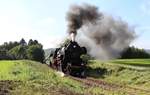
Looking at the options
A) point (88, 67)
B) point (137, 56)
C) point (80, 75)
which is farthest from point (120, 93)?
point (137, 56)

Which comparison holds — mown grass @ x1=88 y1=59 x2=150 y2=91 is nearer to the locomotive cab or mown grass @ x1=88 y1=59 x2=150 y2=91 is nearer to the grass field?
the grass field

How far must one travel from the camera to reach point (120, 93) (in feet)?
79.0

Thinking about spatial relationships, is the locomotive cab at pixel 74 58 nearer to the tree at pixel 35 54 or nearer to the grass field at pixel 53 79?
the grass field at pixel 53 79

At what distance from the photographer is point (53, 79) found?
26.5m

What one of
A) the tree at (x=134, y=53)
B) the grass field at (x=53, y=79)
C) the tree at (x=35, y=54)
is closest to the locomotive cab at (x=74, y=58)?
the grass field at (x=53, y=79)

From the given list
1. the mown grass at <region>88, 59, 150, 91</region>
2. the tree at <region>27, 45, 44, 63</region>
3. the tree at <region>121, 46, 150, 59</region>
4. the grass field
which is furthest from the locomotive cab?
the tree at <region>27, 45, 44, 63</region>

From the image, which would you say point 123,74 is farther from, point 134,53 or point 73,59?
point 134,53

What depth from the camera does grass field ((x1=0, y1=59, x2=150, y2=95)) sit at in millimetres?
20047

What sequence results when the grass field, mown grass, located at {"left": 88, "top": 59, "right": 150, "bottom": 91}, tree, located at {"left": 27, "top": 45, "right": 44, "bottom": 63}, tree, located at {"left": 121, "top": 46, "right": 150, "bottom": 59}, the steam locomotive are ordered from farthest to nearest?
tree, located at {"left": 27, "top": 45, "right": 44, "bottom": 63} < tree, located at {"left": 121, "top": 46, "right": 150, "bottom": 59} < the steam locomotive < mown grass, located at {"left": 88, "top": 59, "right": 150, "bottom": 91} < the grass field

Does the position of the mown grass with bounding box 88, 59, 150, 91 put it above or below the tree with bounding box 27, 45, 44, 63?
below

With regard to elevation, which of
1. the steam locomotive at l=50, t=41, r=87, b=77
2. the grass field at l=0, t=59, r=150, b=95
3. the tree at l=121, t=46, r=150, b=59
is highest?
the tree at l=121, t=46, r=150, b=59

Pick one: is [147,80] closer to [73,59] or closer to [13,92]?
[73,59]

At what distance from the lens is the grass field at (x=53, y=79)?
20047 mm

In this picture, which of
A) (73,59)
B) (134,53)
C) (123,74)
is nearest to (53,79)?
(73,59)
